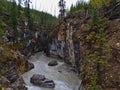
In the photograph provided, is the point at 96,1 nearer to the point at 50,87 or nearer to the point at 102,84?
the point at 50,87

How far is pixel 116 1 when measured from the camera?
73.0m

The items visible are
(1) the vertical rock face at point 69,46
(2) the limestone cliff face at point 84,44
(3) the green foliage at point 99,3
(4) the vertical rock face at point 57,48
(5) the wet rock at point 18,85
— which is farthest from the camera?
(4) the vertical rock face at point 57,48

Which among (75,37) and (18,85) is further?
(75,37)

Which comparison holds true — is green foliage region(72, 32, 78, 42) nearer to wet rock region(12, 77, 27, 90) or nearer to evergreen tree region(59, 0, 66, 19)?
wet rock region(12, 77, 27, 90)

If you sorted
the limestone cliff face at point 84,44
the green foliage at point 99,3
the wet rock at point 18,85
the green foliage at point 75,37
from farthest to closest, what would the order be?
1. the green foliage at point 99,3
2. the green foliage at point 75,37
3. the wet rock at point 18,85
4. the limestone cliff face at point 84,44

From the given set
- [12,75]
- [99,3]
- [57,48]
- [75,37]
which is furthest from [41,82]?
[99,3]

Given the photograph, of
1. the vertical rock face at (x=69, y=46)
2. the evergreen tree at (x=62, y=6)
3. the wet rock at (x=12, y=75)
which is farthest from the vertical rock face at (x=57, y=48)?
the wet rock at (x=12, y=75)

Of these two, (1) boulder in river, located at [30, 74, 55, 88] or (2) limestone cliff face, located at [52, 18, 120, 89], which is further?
(1) boulder in river, located at [30, 74, 55, 88]

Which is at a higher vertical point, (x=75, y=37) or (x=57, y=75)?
(x=75, y=37)

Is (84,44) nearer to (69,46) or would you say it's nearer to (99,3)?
(69,46)

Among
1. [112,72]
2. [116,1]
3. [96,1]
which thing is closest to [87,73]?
[112,72]

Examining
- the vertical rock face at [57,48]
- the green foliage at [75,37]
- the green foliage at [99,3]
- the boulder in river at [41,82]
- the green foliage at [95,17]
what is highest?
the green foliage at [99,3]

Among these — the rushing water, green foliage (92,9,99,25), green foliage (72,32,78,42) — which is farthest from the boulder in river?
green foliage (72,32,78,42)

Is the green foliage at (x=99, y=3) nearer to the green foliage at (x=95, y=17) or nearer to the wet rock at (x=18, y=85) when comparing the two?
the green foliage at (x=95, y=17)
